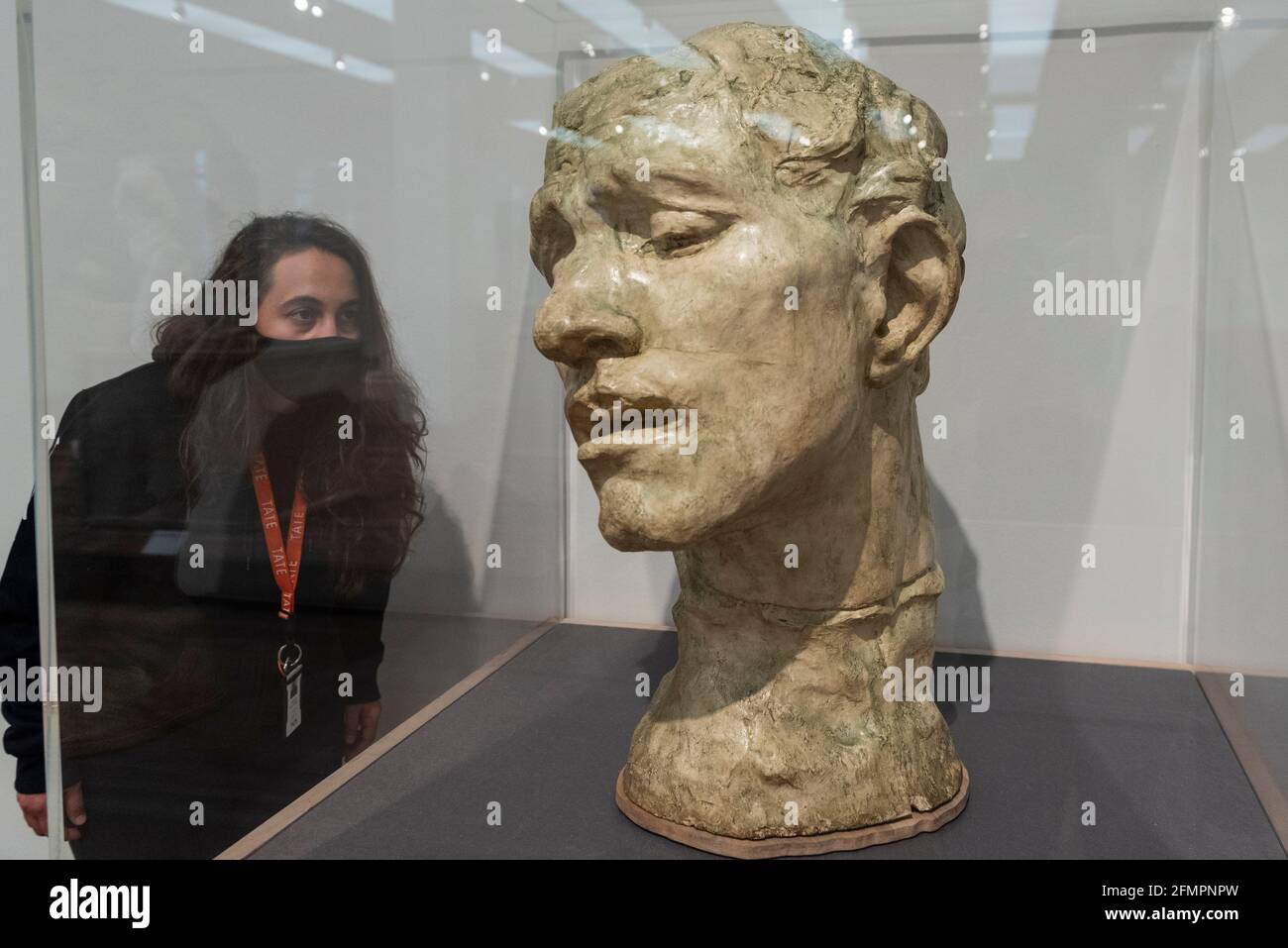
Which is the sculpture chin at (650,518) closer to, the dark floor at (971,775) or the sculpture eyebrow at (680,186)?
the sculpture eyebrow at (680,186)

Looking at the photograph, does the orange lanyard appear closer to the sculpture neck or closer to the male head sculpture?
the male head sculpture

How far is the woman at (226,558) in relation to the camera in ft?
6.58

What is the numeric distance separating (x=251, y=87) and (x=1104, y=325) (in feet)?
7.68

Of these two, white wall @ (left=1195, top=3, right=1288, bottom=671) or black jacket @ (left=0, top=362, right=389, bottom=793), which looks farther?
white wall @ (left=1195, top=3, right=1288, bottom=671)

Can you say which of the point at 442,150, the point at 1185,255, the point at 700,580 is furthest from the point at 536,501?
the point at 1185,255

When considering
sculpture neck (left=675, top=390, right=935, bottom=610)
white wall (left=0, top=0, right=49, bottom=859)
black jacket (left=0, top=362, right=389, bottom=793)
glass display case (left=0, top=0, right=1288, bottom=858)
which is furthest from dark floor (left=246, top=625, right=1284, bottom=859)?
white wall (left=0, top=0, right=49, bottom=859)

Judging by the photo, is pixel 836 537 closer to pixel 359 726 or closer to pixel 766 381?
pixel 766 381

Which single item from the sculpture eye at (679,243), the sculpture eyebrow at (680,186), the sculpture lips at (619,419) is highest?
the sculpture eyebrow at (680,186)

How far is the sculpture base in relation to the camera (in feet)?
6.60

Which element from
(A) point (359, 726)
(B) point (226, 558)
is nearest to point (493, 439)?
(A) point (359, 726)

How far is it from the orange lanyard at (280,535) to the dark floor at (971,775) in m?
0.47

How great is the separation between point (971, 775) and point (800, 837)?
1.88 ft

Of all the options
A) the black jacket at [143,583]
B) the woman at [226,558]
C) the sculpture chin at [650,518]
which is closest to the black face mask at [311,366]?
the woman at [226,558]

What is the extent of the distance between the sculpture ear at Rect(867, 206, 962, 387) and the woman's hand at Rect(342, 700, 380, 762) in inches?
62.6
